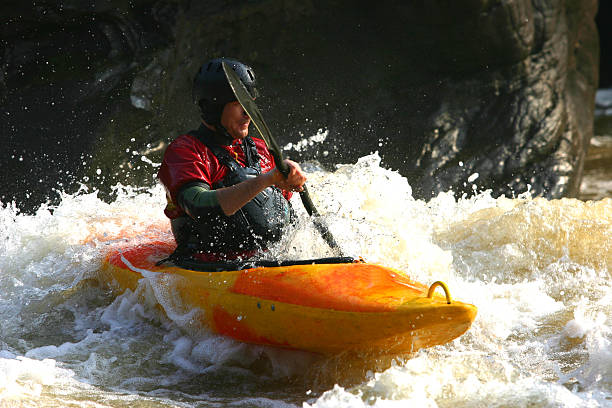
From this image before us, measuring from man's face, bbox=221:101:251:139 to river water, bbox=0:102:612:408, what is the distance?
0.53 metres

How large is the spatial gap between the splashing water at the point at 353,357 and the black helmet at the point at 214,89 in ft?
2.21

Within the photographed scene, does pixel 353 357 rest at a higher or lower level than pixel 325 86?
lower

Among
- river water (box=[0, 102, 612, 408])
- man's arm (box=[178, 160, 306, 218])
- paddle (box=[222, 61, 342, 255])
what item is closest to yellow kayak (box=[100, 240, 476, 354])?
river water (box=[0, 102, 612, 408])

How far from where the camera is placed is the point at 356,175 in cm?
525

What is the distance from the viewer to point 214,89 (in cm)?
316

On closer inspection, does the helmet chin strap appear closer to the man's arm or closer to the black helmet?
the black helmet

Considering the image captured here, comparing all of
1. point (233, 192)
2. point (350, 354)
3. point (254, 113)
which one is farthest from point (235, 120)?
point (350, 354)

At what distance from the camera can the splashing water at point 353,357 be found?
270 centimetres

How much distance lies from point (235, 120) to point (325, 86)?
382 cm

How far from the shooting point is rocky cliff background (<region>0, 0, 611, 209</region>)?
18.5 feet

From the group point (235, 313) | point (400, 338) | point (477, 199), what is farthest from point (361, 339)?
point (477, 199)

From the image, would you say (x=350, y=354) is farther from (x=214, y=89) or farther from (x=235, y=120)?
(x=214, y=89)

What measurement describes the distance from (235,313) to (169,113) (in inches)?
143

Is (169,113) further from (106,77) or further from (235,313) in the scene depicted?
(235,313)
